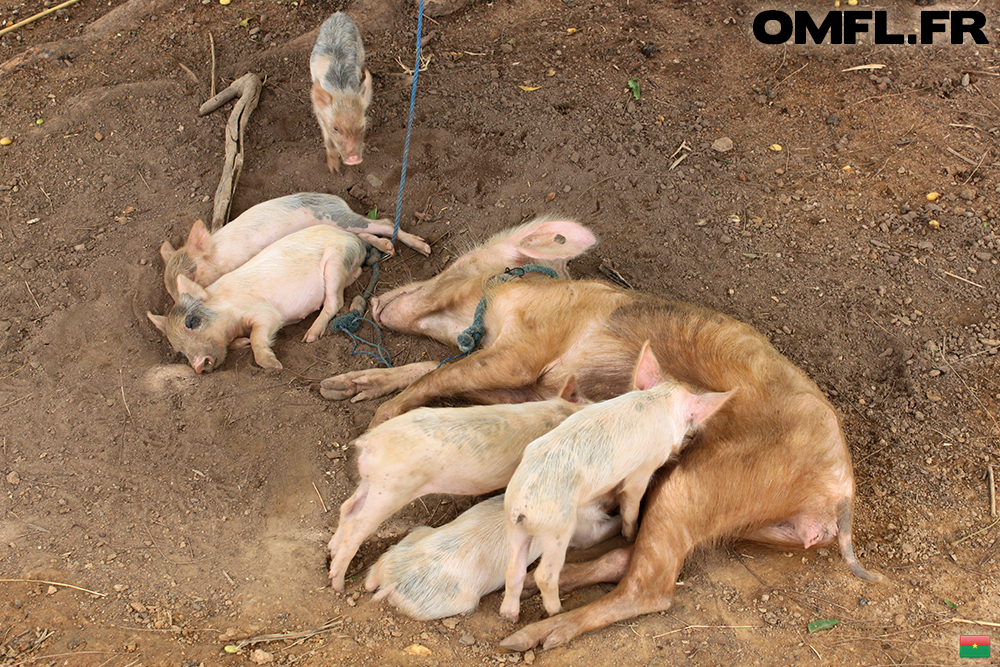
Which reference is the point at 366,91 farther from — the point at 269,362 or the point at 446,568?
the point at 446,568

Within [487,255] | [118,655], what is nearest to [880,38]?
[487,255]

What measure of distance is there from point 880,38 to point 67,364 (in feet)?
19.2

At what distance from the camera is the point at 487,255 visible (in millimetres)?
4207

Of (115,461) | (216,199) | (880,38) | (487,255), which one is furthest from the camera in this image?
(880,38)

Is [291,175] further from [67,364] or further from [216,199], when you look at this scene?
[67,364]

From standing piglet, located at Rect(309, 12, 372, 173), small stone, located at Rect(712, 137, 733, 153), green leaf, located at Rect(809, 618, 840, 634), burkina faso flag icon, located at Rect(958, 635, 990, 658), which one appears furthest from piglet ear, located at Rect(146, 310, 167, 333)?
burkina faso flag icon, located at Rect(958, 635, 990, 658)

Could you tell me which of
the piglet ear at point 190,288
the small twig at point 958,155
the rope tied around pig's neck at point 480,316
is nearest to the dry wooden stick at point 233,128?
the piglet ear at point 190,288

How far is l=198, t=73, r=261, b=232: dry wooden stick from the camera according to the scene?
15.3 feet

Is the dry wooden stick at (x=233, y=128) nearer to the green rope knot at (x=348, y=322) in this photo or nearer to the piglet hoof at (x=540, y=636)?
the green rope knot at (x=348, y=322)

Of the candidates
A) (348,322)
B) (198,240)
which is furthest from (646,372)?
(198,240)

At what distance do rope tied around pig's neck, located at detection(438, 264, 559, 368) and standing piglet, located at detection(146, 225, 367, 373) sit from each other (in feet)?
2.66

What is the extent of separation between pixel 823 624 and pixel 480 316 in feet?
6.70

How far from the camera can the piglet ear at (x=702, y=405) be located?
2.94m

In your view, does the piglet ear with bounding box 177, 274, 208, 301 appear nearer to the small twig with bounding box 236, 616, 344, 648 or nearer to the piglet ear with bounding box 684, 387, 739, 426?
the small twig with bounding box 236, 616, 344, 648
